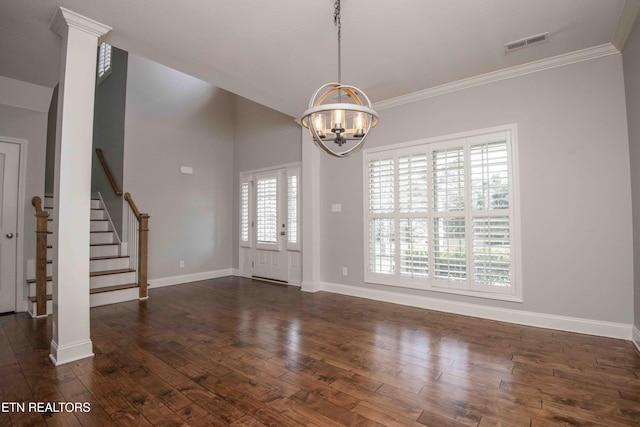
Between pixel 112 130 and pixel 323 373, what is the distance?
5579mm

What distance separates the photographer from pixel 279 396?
205 cm

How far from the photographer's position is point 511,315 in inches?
138

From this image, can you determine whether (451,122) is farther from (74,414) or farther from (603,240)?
(74,414)

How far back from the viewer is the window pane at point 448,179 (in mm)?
3822

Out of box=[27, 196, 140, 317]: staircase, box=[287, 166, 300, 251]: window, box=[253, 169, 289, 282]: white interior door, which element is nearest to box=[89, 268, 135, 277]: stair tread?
box=[27, 196, 140, 317]: staircase

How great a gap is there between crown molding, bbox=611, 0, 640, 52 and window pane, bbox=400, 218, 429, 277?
8.04 ft

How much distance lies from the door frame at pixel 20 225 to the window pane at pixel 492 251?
18.3 feet

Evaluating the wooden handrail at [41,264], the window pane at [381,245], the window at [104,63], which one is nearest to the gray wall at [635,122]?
the window pane at [381,245]

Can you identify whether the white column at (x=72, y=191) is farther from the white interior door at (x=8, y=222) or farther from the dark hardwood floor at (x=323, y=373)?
the white interior door at (x=8, y=222)

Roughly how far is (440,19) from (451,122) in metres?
1.49

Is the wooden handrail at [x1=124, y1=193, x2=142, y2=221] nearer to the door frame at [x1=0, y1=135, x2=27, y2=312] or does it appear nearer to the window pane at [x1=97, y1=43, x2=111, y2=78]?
the door frame at [x1=0, y1=135, x2=27, y2=312]

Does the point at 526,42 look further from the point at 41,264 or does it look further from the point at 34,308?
the point at 34,308

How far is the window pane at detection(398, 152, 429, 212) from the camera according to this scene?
411cm

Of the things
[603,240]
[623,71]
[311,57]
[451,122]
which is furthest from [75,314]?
[623,71]
